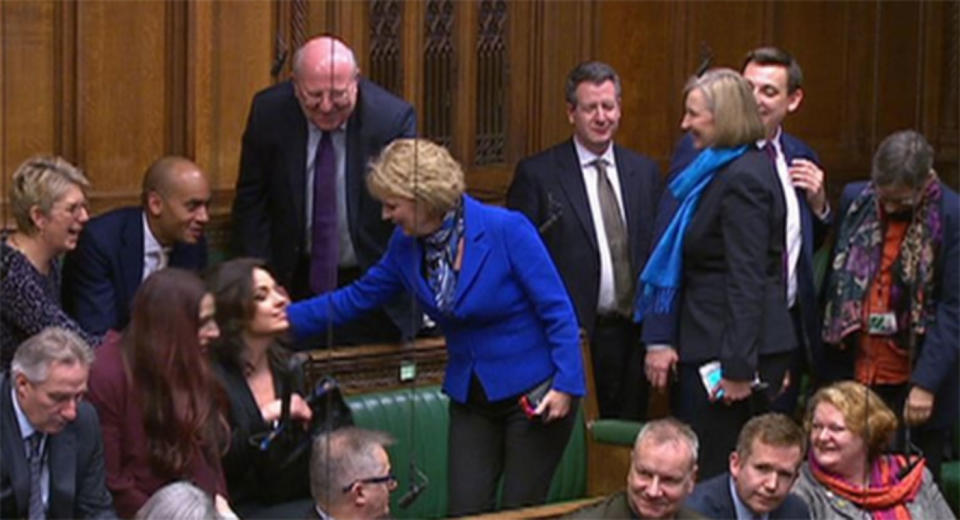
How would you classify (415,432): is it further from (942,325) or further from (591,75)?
(942,325)

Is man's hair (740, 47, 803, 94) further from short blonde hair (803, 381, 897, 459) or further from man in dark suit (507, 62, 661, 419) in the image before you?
short blonde hair (803, 381, 897, 459)

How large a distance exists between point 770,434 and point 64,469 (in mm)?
1018

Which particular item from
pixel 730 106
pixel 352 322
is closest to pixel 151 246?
pixel 352 322

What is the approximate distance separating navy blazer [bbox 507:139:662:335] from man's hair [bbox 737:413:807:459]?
50cm

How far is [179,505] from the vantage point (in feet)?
10.0

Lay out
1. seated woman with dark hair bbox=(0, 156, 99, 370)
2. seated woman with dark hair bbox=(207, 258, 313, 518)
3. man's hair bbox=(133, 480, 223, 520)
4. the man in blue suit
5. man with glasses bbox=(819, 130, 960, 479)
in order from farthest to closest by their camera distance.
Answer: man with glasses bbox=(819, 130, 960, 479) < the man in blue suit < seated woman with dark hair bbox=(0, 156, 99, 370) < seated woman with dark hair bbox=(207, 258, 313, 518) < man's hair bbox=(133, 480, 223, 520)

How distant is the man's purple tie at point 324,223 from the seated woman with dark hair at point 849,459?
0.70m

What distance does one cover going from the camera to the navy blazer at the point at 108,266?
3549mm

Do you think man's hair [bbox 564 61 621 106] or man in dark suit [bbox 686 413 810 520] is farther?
man's hair [bbox 564 61 621 106]

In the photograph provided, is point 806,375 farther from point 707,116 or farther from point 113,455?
point 113,455

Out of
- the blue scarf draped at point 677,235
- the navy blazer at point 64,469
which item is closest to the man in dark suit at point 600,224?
the blue scarf draped at point 677,235

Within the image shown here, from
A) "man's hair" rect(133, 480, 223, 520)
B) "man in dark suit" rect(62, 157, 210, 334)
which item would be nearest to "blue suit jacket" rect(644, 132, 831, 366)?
"man in dark suit" rect(62, 157, 210, 334)

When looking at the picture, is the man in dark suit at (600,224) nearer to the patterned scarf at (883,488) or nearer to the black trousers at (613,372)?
the black trousers at (613,372)

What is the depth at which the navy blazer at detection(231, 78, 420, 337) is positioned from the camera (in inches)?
147
